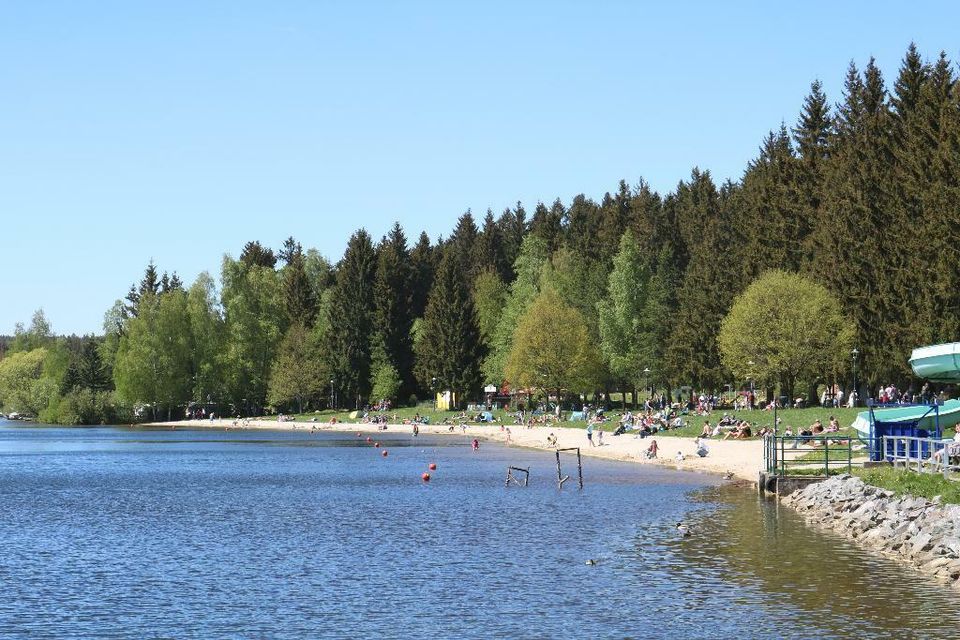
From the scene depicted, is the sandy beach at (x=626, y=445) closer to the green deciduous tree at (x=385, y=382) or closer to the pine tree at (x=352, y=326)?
the green deciduous tree at (x=385, y=382)

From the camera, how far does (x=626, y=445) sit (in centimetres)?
7788

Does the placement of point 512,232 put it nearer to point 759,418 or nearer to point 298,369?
point 298,369

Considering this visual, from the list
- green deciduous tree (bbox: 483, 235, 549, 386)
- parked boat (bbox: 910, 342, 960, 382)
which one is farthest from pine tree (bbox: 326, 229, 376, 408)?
parked boat (bbox: 910, 342, 960, 382)

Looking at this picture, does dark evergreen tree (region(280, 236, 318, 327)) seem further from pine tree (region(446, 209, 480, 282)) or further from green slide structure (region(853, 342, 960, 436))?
green slide structure (region(853, 342, 960, 436))

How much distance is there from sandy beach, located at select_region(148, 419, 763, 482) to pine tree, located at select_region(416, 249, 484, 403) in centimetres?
931

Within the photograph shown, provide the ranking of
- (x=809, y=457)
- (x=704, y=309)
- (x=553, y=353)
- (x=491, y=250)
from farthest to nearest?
(x=491, y=250) → (x=553, y=353) → (x=704, y=309) → (x=809, y=457)

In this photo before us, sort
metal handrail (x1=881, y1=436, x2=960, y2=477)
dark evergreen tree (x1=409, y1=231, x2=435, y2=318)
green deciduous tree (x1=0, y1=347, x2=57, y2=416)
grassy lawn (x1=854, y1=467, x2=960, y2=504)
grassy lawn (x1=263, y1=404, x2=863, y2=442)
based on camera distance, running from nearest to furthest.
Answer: grassy lawn (x1=854, y1=467, x2=960, y2=504) < metal handrail (x1=881, y1=436, x2=960, y2=477) < grassy lawn (x1=263, y1=404, x2=863, y2=442) < dark evergreen tree (x1=409, y1=231, x2=435, y2=318) < green deciduous tree (x1=0, y1=347, x2=57, y2=416)

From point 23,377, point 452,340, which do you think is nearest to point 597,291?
point 452,340

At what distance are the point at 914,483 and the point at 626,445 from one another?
138 feet

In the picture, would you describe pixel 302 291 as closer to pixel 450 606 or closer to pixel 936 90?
pixel 936 90

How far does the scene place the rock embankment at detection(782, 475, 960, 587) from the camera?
29.2 m

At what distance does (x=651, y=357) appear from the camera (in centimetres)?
11312

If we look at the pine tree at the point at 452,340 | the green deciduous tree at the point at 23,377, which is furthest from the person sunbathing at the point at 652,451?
the green deciduous tree at the point at 23,377

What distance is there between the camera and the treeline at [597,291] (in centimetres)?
7544
